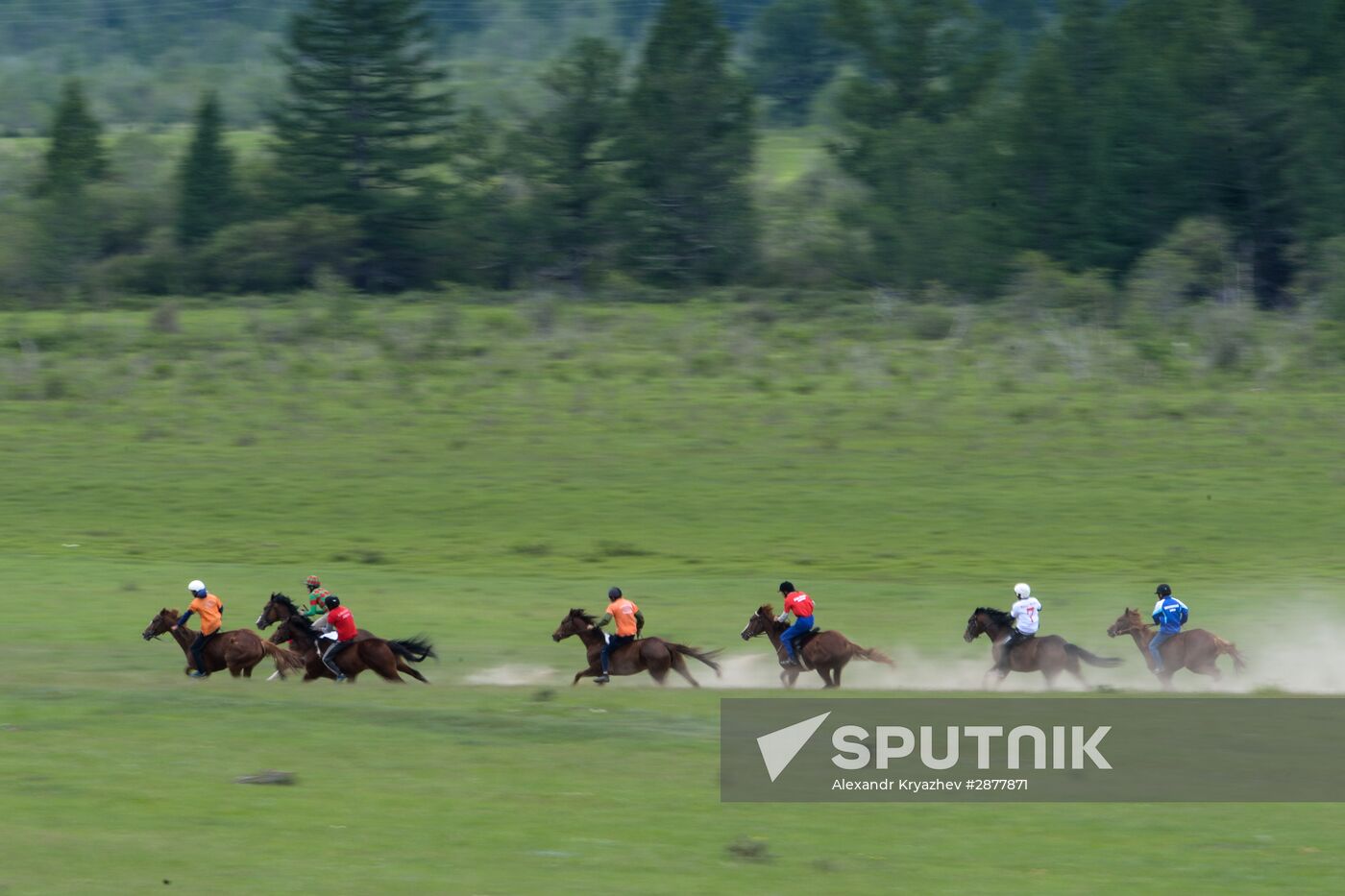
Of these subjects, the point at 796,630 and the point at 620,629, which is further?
the point at 796,630

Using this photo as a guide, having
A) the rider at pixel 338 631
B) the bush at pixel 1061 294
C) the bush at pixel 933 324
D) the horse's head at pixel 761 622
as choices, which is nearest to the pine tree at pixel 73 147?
the bush at pixel 933 324

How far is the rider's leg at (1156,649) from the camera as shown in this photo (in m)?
19.4

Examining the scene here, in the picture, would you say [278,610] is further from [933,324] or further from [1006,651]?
[933,324]

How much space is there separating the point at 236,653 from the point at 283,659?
54cm

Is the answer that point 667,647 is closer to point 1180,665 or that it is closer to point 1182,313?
point 1180,665

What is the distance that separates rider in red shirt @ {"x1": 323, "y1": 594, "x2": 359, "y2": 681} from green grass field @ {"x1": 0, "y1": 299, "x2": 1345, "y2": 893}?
34 centimetres

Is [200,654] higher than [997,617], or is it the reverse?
[997,617]

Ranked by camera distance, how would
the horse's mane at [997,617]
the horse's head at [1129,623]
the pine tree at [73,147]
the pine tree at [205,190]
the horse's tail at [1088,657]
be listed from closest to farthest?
the horse's tail at [1088,657] < the horse's mane at [997,617] < the horse's head at [1129,623] < the pine tree at [205,190] < the pine tree at [73,147]

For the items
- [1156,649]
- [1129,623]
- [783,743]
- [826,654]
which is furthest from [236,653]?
[1156,649]

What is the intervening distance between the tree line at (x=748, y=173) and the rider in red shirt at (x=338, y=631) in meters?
43.5

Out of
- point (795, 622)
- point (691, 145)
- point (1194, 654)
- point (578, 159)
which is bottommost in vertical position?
point (1194, 654)

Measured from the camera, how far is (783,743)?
567 inches

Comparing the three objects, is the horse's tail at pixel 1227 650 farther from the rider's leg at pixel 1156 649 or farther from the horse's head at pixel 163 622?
the horse's head at pixel 163 622

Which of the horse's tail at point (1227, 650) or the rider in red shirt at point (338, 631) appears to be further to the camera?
the horse's tail at point (1227, 650)
